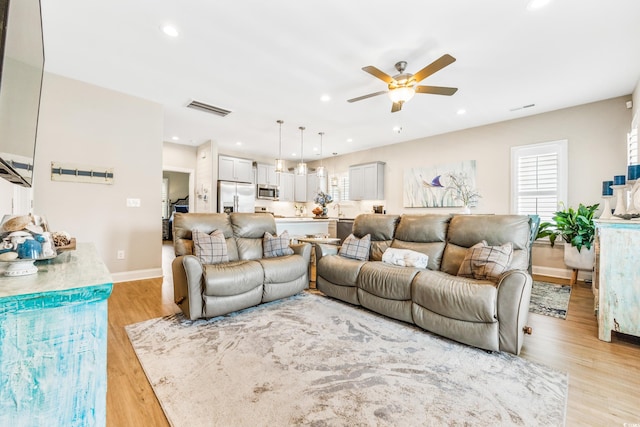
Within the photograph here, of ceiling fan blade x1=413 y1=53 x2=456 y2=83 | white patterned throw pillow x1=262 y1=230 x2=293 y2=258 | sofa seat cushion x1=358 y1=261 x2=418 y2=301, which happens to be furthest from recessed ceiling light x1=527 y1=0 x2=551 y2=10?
white patterned throw pillow x1=262 y1=230 x2=293 y2=258

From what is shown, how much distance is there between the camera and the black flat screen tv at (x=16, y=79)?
81 cm

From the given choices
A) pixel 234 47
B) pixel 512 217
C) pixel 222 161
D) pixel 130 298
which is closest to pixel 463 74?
pixel 512 217

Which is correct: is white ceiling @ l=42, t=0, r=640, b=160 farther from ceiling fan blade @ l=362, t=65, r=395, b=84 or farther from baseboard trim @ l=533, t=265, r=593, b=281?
baseboard trim @ l=533, t=265, r=593, b=281

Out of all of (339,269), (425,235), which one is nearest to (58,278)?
(339,269)

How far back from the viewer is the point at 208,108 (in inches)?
176

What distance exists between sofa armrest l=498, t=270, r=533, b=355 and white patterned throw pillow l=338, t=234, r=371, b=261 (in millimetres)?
1520

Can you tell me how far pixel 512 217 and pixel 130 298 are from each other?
14.1 ft

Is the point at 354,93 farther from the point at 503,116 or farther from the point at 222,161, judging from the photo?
the point at 222,161

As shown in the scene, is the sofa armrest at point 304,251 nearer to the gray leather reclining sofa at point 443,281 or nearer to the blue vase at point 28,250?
the gray leather reclining sofa at point 443,281

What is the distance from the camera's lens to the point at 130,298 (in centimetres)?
A: 327

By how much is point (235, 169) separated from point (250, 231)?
13.1 ft

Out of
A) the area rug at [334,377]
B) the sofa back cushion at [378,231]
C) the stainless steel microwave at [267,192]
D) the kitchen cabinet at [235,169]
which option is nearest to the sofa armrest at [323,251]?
the sofa back cushion at [378,231]

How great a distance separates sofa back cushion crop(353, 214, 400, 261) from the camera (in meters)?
3.41

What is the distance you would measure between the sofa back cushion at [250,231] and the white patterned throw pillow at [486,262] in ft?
7.47
